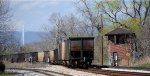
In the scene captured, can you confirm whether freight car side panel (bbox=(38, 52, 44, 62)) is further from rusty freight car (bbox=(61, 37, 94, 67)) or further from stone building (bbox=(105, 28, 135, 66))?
rusty freight car (bbox=(61, 37, 94, 67))

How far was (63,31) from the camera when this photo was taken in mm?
111375

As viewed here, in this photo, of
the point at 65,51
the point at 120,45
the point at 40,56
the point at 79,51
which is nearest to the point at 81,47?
the point at 79,51

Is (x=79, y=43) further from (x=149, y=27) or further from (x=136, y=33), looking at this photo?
(x=136, y=33)

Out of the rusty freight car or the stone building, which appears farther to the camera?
the stone building

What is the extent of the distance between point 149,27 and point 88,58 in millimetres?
17865

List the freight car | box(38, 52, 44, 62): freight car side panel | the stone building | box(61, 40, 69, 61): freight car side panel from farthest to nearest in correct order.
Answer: box(38, 52, 44, 62): freight car side panel, the stone building, box(61, 40, 69, 61): freight car side panel, the freight car

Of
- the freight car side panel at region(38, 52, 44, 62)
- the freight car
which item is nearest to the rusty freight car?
the freight car

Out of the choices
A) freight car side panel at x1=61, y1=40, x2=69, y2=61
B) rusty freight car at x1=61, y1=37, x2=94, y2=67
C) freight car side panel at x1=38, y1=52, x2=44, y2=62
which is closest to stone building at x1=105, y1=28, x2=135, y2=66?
freight car side panel at x1=38, y1=52, x2=44, y2=62

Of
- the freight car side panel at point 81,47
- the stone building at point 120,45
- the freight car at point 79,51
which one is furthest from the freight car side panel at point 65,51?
the stone building at point 120,45

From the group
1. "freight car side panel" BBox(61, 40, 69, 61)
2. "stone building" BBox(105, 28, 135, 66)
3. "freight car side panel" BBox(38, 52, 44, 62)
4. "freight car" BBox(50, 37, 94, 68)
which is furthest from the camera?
"freight car side panel" BBox(38, 52, 44, 62)

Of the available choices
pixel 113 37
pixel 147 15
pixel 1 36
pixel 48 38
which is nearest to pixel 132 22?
pixel 147 15

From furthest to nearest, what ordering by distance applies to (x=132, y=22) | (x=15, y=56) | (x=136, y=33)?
(x=132, y=22)
(x=15, y=56)
(x=136, y=33)

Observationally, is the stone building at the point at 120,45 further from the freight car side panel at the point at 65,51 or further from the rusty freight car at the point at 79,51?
the rusty freight car at the point at 79,51

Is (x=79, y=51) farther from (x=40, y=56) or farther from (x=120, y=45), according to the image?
(x=40, y=56)
